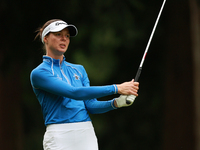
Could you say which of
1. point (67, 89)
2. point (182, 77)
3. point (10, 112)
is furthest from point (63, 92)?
point (10, 112)

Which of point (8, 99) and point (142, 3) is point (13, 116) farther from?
point (142, 3)

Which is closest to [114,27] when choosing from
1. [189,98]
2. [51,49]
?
[189,98]

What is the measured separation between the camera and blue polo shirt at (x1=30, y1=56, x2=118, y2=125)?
7.45 ft

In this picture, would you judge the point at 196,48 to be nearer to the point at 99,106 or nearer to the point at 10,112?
the point at 99,106

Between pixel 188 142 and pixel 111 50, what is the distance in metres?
Answer: 1.78

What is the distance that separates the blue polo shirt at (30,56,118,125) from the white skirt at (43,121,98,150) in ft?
0.13

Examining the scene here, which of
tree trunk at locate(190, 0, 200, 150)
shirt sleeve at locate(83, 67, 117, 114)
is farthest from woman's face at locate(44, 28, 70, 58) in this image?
tree trunk at locate(190, 0, 200, 150)

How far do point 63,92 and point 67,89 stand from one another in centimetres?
3

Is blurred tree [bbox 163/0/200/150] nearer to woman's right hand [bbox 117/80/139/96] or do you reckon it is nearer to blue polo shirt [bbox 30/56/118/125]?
blue polo shirt [bbox 30/56/118/125]

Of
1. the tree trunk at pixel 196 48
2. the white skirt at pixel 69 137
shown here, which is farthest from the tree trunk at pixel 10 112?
the white skirt at pixel 69 137

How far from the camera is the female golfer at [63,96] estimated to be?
228cm

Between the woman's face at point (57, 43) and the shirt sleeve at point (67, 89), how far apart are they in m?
0.20

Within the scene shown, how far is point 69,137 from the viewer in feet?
7.59

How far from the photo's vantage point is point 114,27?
17.8 ft
